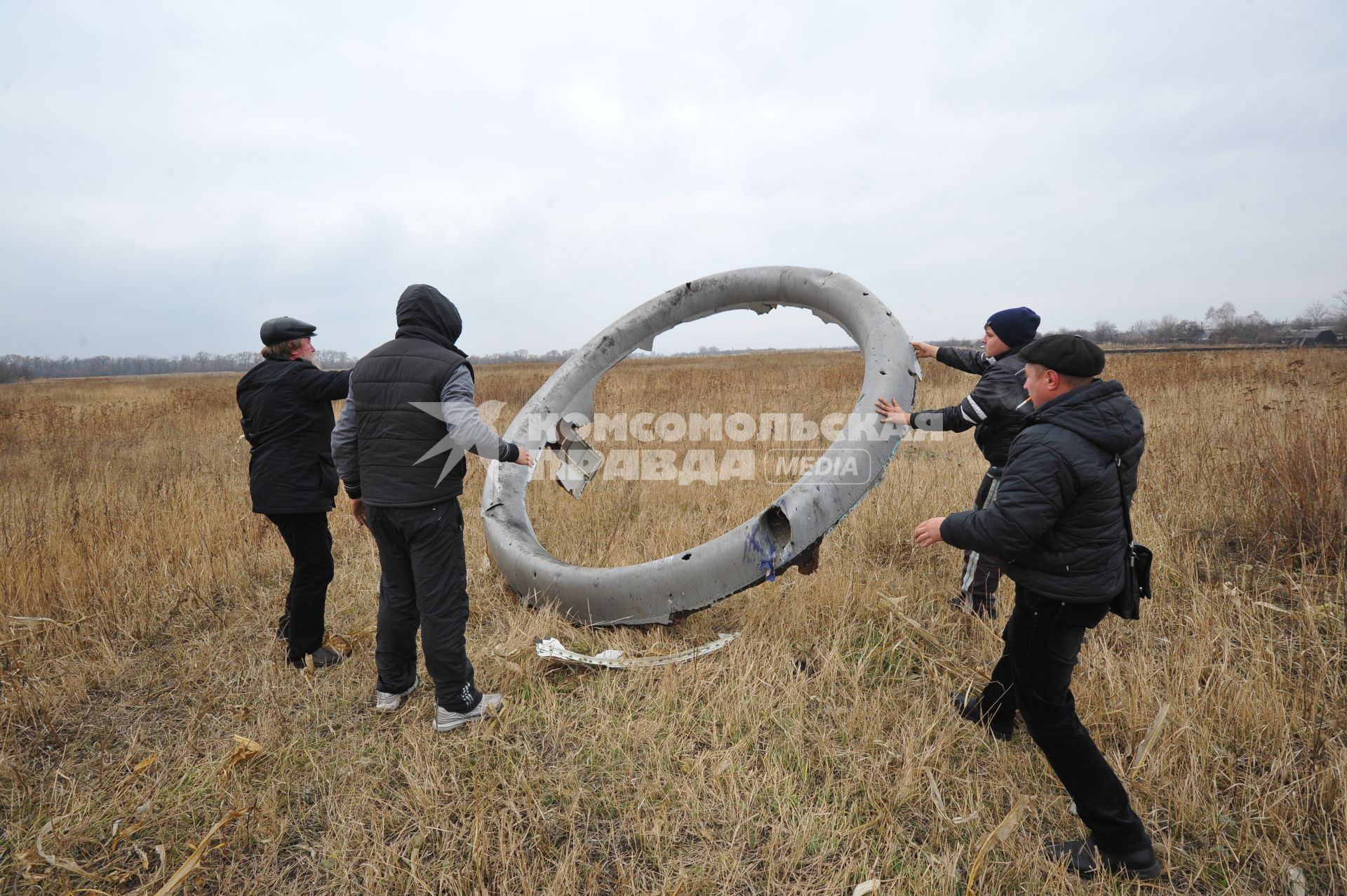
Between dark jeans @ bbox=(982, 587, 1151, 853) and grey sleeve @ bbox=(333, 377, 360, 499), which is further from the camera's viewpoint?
grey sleeve @ bbox=(333, 377, 360, 499)

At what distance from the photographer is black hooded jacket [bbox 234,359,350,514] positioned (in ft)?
10.3

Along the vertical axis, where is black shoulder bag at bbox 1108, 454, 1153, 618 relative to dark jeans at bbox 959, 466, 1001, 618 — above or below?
above

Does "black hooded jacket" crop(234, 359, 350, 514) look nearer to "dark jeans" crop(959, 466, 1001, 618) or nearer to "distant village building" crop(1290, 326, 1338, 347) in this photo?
"dark jeans" crop(959, 466, 1001, 618)

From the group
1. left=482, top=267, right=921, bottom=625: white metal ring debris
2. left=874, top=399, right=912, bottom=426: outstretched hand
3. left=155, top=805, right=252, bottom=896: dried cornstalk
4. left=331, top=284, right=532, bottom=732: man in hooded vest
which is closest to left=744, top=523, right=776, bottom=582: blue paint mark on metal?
left=482, top=267, right=921, bottom=625: white metal ring debris

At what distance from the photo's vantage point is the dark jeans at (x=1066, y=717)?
191cm

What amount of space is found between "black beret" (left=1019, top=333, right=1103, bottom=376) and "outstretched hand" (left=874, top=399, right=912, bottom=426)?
1.49 metres

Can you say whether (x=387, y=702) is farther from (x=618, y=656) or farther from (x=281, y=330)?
(x=281, y=330)

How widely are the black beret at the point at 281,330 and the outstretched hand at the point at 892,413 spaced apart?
313 cm

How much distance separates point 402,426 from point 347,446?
409 mm

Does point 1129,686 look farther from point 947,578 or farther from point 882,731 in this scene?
point 947,578

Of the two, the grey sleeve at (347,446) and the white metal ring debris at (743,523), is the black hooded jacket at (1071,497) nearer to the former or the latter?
the white metal ring debris at (743,523)

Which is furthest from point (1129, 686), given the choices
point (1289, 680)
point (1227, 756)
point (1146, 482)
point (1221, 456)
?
point (1221, 456)

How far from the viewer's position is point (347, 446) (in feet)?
9.48

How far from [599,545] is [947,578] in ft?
8.28
